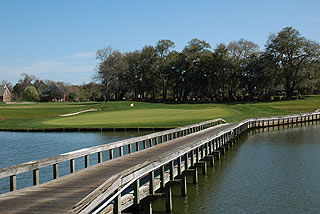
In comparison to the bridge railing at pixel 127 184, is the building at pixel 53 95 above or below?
above

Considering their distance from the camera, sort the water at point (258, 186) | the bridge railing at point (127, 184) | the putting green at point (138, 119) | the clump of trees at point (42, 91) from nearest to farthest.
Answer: the bridge railing at point (127, 184) → the water at point (258, 186) → the putting green at point (138, 119) → the clump of trees at point (42, 91)

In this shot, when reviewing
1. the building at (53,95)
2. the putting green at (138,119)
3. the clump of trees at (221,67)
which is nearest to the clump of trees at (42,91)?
the building at (53,95)

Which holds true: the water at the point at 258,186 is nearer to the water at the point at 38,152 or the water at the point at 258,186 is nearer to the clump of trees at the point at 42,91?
the water at the point at 38,152

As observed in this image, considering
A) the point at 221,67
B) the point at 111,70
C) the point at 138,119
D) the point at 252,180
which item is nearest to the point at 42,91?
the point at 111,70

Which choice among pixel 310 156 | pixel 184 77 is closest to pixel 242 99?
pixel 184 77

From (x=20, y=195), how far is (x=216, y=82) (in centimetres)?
8721

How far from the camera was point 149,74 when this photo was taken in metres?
101

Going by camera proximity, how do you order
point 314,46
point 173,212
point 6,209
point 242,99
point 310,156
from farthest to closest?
point 242,99
point 314,46
point 310,156
point 173,212
point 6,209

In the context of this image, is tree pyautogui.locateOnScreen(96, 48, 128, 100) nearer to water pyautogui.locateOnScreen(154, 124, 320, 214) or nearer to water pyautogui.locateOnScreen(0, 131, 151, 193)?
water pyautogui.locateOnScreen(0, 131, 151, 193)

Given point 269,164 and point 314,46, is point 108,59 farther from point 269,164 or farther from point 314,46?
point 269,164

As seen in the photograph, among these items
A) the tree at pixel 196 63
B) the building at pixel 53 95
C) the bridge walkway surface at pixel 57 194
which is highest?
the tree at pixel 196 63

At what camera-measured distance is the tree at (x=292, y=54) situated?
270 feet

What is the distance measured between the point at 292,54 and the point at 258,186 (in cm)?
7457

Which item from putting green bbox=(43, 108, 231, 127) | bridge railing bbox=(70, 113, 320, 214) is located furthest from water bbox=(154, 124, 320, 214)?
putting green bbox=(43, 108, 231, 127)
